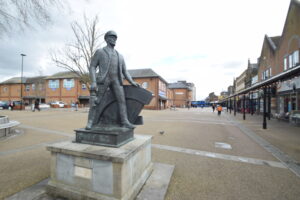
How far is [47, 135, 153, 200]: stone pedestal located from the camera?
7.02 feet

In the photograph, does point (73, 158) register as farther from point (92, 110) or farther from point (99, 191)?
point (92, 110)

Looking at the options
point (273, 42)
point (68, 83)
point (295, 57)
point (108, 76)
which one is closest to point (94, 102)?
point (108, 76)

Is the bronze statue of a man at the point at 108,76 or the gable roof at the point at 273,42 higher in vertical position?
the gable roof at the point at 273,42

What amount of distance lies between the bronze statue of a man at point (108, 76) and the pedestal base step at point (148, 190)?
4.13 feet

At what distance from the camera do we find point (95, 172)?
225 cm

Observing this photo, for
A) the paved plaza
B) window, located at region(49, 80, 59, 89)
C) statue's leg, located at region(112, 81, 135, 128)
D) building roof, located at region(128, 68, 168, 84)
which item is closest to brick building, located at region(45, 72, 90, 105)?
window, located at region(49, 80, 59, 89)

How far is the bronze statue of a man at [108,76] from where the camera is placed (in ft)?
9.65

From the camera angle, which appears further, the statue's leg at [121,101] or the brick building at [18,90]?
the brick building at [18,90]

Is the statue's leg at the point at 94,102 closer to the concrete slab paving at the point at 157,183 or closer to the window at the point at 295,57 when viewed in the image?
the concrete slab paving at the point at 157,183

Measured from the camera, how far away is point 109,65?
295 cm

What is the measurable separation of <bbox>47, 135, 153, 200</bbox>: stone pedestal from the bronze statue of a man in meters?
0.68

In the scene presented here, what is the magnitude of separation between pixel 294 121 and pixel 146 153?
13912mm

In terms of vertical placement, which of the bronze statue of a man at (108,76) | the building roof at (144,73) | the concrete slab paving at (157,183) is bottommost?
the concrete slab paving at (157,183)

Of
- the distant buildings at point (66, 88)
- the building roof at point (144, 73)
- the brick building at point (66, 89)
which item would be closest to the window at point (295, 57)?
the distant buildings at point (66, 88)
